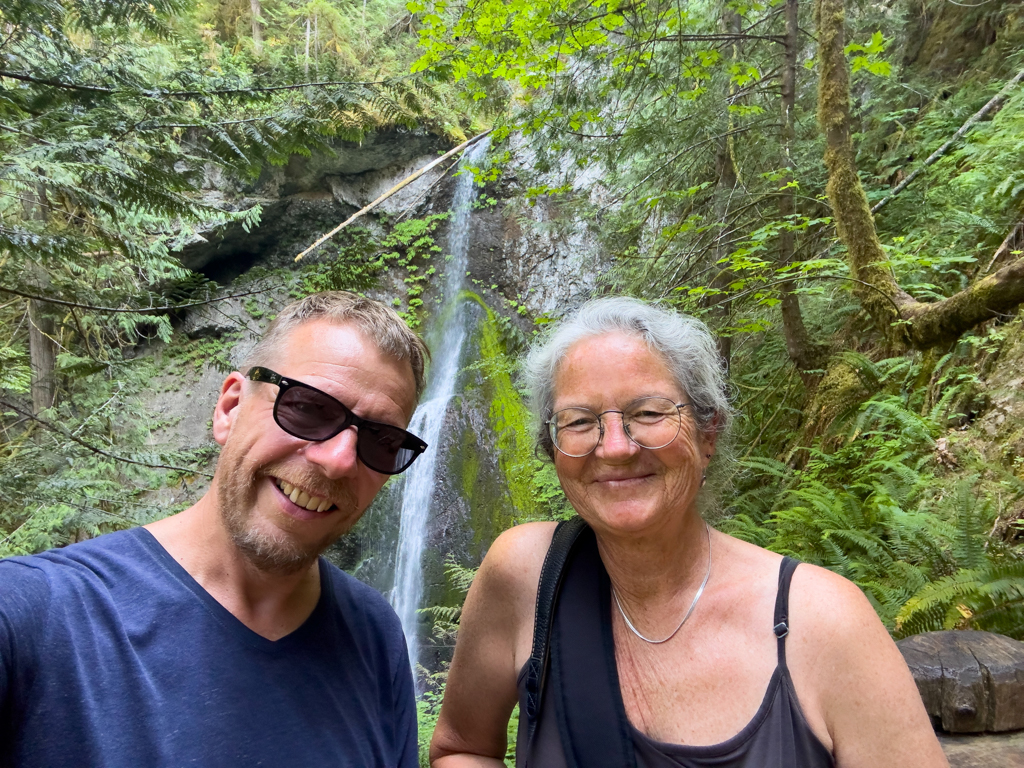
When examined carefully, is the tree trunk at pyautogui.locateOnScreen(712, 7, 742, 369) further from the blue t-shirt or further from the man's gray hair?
the blue t-shirt

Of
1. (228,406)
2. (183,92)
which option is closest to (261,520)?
(228,406)

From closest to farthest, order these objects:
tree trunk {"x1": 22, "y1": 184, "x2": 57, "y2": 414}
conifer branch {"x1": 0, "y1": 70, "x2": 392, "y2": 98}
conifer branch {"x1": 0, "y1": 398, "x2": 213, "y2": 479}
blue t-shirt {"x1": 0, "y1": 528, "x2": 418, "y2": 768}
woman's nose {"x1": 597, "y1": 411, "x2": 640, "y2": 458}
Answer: blue t-shirt {"x1": 0, "y1": 528, "x2": 418, "y2": 768} < woman's nose {"x1": 597, "y1": 411, "x2": 640, "y2": 458} < conifer branch {"x1": 0, "y1": 70, "x2": 392, "y2": 98} < conifer branch {"x1": 0, "y1": 398, "x2": 213, "y2": 479} < tree trunk {"x1": 22, "y1": 184, "x2": 57, "y2": 414}

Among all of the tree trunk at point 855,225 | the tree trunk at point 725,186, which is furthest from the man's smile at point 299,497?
the tree trunk at point 725,186

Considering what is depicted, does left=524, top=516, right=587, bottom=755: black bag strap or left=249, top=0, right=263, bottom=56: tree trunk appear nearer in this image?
left=524, top=516, right=587, bottom=755: black bag strap

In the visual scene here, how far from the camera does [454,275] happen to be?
13.4m

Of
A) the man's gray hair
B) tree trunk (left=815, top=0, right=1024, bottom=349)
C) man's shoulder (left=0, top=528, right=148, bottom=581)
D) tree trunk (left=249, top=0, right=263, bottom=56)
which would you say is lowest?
man's shoulder (left=0, top=528, right=148, bottom=581)

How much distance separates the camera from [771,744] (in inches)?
46.8

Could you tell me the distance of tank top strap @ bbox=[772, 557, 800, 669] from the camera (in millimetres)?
1265

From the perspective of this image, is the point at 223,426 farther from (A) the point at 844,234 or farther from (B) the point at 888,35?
(B) the point at 888,35

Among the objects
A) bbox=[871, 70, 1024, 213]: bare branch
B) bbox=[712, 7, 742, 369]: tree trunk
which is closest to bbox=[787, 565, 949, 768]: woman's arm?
bbox=[712, 7, 742, 369]: tree trunk

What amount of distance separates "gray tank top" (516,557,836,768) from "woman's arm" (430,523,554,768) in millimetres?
299

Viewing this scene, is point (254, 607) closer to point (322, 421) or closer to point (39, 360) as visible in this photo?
point (322, 421)

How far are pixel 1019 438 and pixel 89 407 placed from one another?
8.88m

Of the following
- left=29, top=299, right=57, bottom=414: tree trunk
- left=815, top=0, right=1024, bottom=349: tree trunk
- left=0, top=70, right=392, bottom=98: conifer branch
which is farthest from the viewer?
left=29, top=299, right=57, bottom=414: tree trunk
